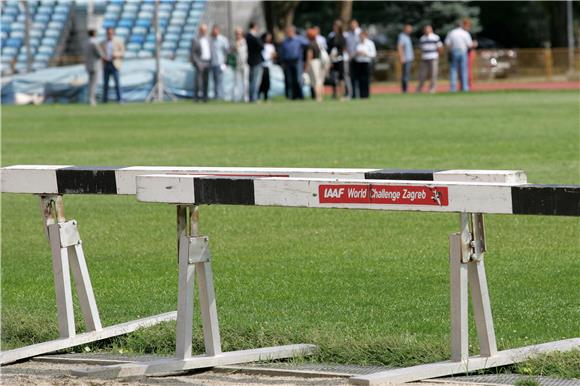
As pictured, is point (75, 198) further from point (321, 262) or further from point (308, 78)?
point (308, 78)

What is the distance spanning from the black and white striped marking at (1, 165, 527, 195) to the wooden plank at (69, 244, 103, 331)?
1.30ft

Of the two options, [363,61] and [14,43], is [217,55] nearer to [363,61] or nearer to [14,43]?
[363,61]

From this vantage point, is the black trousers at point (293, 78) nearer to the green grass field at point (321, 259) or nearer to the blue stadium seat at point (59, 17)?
the green grass field at point (321, 259)

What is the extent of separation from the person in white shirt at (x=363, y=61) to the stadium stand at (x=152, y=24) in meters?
14.6

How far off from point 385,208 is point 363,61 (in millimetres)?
31762

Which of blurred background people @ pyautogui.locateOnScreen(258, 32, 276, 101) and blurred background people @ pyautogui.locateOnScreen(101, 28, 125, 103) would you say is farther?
blurred background people @ pyautogui.locateOnScreen(101, 28, 125, 103)

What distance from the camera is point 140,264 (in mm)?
9961

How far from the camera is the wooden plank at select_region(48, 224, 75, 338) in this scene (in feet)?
23.5

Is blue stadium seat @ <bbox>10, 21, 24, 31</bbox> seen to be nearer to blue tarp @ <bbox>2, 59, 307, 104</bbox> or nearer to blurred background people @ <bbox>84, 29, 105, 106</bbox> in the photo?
blue tarp @ <bbox>2, 59, 307, 104</bbox>

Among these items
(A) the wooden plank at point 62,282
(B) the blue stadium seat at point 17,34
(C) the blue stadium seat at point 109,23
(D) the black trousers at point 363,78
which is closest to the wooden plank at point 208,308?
(A) the wooden plank at point 62,282

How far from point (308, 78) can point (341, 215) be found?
85.3ft

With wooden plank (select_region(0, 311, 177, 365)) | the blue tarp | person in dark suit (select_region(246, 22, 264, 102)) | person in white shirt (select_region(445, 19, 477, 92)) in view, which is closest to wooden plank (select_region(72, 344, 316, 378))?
wooden plank (select_region(0, 311, 177, 365))

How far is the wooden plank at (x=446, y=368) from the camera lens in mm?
5992

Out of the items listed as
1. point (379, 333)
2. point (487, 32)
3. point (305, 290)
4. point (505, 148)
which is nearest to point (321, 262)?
point (305, 290)
